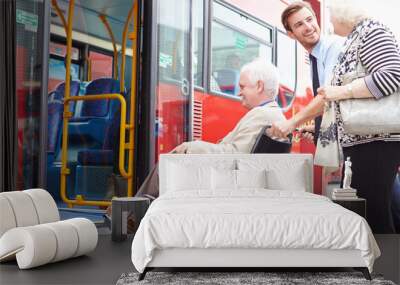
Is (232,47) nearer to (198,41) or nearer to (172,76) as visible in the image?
(198,41)

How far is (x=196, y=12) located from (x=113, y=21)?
1.93 metres

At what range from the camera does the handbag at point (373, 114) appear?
189 inches

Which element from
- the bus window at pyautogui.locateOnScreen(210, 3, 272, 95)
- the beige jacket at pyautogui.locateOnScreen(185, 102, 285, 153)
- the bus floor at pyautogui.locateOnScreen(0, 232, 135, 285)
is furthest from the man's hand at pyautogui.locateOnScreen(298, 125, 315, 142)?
the bus floor at pyautogui.locateOnScreen(0, 232, 135, 285)

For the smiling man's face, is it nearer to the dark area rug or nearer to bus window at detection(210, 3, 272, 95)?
bus window at detection(210, 3, 272, 95)

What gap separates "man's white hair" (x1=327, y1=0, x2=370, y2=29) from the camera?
5.09 meters

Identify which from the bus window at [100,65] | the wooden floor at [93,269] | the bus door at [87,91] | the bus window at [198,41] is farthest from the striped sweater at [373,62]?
the bus window at [100,65]

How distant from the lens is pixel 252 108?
5.29 metres

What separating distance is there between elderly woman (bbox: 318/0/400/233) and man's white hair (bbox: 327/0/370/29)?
5cm

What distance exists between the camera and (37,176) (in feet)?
16.5

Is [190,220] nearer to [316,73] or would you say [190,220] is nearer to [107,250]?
→ [107,250]

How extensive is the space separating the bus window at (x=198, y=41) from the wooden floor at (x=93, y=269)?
6.46 feet

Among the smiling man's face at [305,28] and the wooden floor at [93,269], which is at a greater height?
the smiling man's face at [305,28]

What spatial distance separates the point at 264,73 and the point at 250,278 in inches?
104

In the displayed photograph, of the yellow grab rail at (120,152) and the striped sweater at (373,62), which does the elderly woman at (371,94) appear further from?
the yellow grab rail at (120,152)
